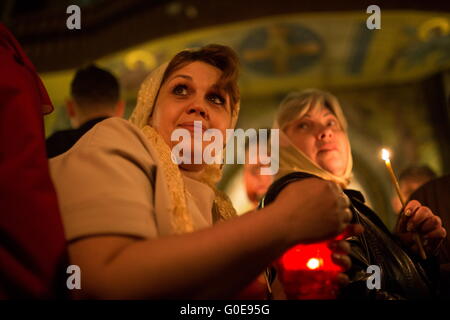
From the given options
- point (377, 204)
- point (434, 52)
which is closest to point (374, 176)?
point (377, 204)

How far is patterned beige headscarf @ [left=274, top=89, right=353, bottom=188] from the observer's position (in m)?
1.92

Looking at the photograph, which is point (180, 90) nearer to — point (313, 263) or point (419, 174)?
point (313, 263)

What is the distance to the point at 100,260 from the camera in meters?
0.82

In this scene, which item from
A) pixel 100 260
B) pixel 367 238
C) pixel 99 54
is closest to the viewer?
pixel 100 260

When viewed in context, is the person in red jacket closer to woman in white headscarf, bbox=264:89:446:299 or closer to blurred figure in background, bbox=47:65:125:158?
woman in white headscarf, bbox=264:89:446:299

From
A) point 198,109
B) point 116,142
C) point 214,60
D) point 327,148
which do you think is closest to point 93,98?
point 214,60

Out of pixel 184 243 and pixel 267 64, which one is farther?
pixel 267 64

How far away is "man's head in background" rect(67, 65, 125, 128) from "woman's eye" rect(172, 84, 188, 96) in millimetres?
1251

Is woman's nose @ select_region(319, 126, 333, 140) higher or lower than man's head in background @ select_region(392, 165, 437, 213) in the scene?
lower

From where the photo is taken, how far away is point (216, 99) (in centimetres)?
159

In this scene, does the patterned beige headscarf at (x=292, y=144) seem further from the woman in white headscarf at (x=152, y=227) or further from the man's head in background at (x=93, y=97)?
the man's head in background at (x=93, y=97)

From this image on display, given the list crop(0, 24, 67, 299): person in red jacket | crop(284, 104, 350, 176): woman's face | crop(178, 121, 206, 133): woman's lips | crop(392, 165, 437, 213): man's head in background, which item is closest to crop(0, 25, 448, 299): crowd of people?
crop(0, 24, 67, 299): person in red jacket
